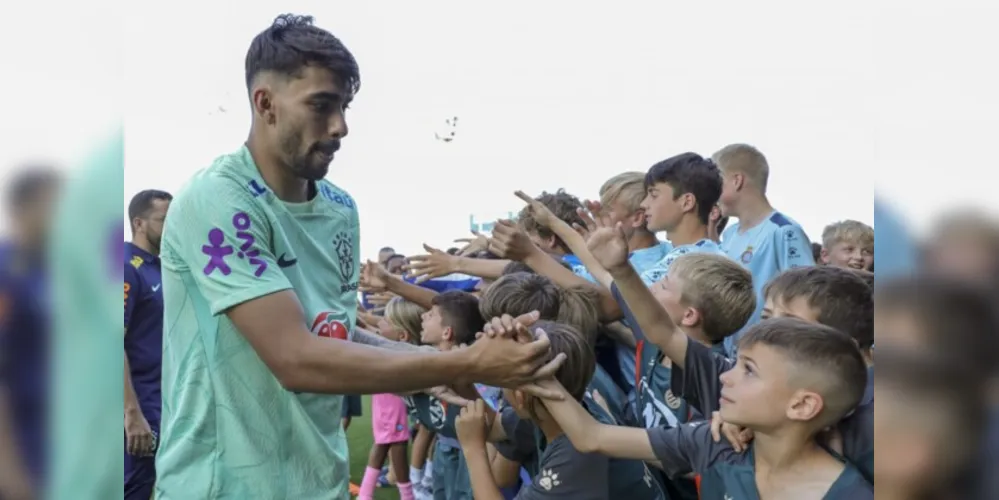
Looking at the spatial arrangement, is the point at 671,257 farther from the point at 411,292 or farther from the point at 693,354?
the point at 411,292

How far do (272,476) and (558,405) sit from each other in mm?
940

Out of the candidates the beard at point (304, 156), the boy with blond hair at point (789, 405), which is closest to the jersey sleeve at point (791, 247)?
the boy with blond hair at point (789, 405)

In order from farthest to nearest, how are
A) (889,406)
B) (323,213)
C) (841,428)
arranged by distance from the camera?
(841,428) < (323,213) < (889,406)

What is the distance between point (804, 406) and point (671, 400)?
38.9 inches

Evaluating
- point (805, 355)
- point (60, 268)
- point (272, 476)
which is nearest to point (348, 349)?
point (272, 476)

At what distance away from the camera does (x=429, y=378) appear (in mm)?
2018

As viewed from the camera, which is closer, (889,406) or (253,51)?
(889,406)

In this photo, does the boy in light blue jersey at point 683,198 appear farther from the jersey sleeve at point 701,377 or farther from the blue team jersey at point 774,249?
the jersey sleeve at point 701,377

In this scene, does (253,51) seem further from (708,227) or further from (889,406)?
(708,227)

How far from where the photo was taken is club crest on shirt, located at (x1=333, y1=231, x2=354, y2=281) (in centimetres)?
224

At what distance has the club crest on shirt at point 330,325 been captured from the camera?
2.10 m

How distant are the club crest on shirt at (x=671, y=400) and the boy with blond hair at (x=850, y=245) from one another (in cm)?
188

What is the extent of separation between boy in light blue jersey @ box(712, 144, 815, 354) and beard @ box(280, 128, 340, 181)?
3050 millimetres

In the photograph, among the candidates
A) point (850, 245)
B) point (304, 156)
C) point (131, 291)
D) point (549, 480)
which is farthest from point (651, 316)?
point (131, 291)
